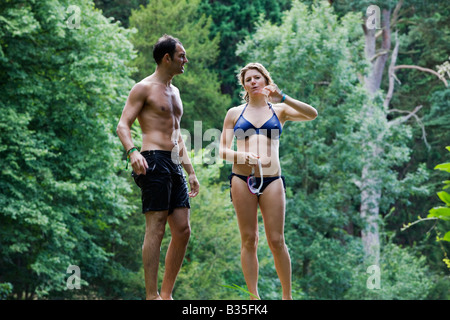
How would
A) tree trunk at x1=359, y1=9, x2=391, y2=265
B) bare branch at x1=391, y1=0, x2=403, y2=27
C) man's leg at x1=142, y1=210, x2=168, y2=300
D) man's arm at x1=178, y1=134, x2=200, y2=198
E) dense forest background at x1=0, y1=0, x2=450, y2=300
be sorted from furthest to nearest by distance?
bare branch at x1=391, y1=0, x2=403, y2=27, tree trunk at x1=359, y1=9, x2=391, y2=265, dense forest background at x1=0, y1=0, x2=450, y2=300, man's arm at x1=178, y1=134, x2=200, y2=198, man's leg at x1=142, y1=210, x2=168, y2=300

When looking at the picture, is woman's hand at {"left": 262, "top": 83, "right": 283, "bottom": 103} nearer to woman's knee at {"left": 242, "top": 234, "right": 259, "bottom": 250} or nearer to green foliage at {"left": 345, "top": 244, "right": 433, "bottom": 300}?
woman's knee at {"left": 242, "top": 234, "right": 259, "bottom": 250}

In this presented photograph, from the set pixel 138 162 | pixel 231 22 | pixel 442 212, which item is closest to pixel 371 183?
pixel 231 22

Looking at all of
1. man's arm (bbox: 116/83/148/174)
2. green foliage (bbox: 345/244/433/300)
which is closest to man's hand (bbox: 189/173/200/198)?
man's arm (bbox: 116/83/148/174)

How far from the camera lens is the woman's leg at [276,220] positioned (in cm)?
475

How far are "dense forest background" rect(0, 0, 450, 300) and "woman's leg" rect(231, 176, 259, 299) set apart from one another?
28.6 ft

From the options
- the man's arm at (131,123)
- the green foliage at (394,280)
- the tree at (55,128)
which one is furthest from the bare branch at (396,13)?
the man's arm at (131,123)

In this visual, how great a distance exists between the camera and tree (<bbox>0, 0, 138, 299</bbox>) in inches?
608

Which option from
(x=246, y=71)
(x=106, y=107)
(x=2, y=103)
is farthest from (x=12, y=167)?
(x=246, y=71)

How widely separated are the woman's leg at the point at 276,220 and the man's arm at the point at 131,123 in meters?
0.93

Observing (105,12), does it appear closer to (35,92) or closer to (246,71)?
(35,92)

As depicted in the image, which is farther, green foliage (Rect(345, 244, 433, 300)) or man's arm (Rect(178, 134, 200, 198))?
green foliage (Rect(345, 244, 433, 300))

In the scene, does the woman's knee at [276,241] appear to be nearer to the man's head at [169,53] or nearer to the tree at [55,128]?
the man's head at [169,53]

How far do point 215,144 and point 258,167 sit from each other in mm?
17549

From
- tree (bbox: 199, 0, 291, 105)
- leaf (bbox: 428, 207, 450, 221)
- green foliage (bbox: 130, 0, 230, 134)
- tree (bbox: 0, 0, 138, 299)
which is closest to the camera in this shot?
leaf (bbox: 428, 207, 450, 221)
